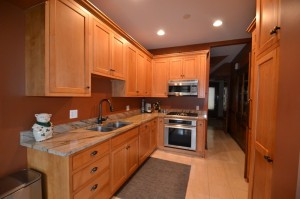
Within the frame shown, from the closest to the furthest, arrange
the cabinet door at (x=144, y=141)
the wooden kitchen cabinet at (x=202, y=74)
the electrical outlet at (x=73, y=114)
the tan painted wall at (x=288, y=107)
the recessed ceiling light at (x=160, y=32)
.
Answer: the tan painted wall at (x=288, y=107) < the electrical outlet at (x=73, y=114) < the cabinet door at (x=144, y=141) < the recessed ceiling light at (x=160, y=32) < the wooden kitchen cabinet at (x=202, y=74)

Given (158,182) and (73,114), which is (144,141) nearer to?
(158,182)

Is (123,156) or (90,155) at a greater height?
(90,155)

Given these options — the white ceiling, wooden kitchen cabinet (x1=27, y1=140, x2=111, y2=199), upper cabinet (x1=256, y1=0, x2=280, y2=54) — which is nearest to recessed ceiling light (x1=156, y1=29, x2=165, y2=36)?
the white ceiling

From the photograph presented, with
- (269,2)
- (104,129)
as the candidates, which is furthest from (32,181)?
(269,2)

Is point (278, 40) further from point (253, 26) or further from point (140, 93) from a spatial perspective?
point (140, 93)

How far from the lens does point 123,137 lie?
195 centimetres

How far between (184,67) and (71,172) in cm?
313

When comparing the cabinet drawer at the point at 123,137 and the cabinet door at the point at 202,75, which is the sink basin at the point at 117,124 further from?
the cabinet door at the point at 202,75

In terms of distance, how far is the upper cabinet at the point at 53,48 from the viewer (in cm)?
127

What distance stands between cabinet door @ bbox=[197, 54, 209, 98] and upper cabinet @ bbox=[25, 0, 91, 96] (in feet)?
8.77

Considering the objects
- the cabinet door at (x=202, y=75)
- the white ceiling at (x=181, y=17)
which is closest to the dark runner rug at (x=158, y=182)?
the cabinet door at (x=202, y=75)

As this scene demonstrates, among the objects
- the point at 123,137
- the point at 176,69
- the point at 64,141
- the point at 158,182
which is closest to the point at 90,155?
the point at 64,141

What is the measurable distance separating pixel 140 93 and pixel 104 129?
129 cm

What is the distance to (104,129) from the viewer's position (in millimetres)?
2168
